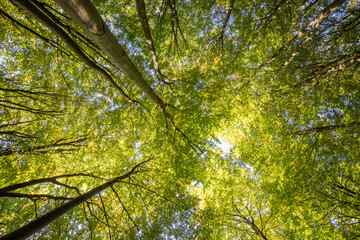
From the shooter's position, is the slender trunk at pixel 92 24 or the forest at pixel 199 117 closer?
the slender trunk at pixel 92 24

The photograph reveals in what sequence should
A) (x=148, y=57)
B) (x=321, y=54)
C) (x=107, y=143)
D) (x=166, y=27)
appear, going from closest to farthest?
(x=321, y=54), (x=166, y=27), (x=148, y=57), (x=107, y=143)

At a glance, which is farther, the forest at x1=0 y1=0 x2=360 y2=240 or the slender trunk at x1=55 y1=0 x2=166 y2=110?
the forest at x1=0 y1=0 x2=360 y2=240

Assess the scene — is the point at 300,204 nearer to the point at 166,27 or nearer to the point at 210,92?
the point at 210,92

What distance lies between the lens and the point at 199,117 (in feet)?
15.8

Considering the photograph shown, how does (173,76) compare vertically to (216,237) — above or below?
above

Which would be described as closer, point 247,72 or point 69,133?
point 247,72

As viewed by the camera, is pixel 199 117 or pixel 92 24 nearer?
pixel 92 24

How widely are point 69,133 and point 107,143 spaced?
6.13 feet

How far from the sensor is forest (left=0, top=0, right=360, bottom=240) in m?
4.45

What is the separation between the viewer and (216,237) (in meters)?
5.88

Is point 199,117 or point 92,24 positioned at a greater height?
point 199,117

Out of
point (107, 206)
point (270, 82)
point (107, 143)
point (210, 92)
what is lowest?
point (107, 206)

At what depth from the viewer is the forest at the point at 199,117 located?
4.45m

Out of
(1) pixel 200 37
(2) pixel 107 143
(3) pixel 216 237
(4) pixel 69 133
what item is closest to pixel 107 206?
(2) pixel 107 143
